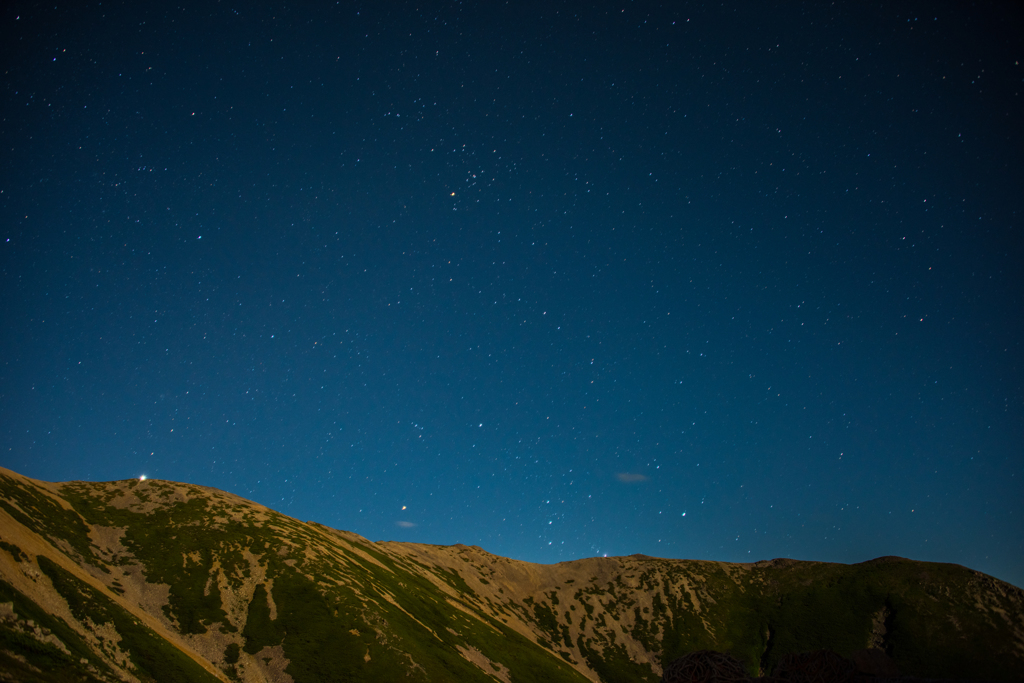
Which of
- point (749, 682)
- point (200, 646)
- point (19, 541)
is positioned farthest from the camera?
point (200, 646)

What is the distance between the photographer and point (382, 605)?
83438 millimetres

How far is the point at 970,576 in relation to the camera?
414 feet

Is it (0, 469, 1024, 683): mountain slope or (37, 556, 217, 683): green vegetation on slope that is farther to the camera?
(0, 469, 1024, 683): mountain slope

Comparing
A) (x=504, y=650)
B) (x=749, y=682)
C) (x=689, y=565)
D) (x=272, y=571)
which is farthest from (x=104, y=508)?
(x=689, y=565)

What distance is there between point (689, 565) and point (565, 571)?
40.7 meters

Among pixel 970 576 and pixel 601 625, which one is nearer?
pixel 970 576

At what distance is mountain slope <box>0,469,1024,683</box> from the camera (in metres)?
53.3

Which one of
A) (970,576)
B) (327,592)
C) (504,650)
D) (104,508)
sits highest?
(970,576)

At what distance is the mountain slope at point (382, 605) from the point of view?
53.3 m

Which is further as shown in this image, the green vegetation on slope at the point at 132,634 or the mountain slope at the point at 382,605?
the mountain slope at the point at 382,605

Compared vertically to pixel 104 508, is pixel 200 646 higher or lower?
lower

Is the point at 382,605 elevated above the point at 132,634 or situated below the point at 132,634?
above

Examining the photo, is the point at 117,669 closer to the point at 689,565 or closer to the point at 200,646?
the point at 200,646

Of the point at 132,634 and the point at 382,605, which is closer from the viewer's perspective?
the point at 132,634
